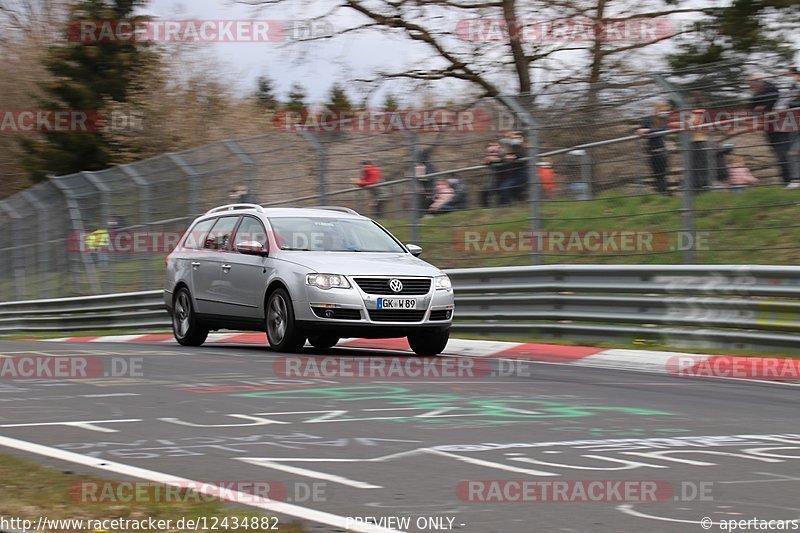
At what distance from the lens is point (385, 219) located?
17.2m

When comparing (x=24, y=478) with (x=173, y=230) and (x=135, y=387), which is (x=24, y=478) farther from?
(x=173, y=230)

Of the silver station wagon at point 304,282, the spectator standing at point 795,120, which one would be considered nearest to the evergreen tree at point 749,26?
the spectator standing at point 795,120

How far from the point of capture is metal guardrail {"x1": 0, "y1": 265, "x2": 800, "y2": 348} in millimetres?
12312

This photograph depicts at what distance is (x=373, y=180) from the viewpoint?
1745 cm

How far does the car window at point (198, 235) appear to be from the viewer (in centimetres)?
1541

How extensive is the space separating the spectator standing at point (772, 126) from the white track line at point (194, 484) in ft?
27.4

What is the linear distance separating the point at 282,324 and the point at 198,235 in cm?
291

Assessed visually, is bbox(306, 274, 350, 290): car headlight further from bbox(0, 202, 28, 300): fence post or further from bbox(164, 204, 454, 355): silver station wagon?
bbox(0, 202, 28, 300): fence post

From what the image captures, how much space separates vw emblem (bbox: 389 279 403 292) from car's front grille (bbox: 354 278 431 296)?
24 millimetres

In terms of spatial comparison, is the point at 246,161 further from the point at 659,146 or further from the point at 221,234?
the point at 659,146

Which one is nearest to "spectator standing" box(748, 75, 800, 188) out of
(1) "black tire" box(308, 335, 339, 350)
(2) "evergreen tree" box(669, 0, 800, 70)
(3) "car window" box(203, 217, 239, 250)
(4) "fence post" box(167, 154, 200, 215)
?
(1) "black tire" box(308, 335, 339, 350)

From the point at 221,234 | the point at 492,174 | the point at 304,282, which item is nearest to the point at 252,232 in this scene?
the point at 221,234

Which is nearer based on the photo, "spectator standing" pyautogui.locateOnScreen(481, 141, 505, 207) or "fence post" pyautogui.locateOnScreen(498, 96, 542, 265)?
"fence post" pyautogui.locateOnScreen(498, 96, 542, 265)

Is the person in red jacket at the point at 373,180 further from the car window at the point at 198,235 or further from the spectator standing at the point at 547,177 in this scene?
A: the spectator standing at the point at 547,177
